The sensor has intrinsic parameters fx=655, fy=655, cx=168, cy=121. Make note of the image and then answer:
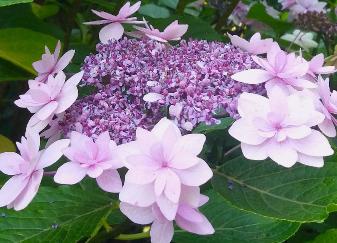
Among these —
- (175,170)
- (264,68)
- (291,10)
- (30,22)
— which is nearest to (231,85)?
(264,68)

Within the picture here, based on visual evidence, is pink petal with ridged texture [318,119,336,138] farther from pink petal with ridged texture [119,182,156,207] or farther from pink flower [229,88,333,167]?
pink petal with ridged texture [119,182,156,207]

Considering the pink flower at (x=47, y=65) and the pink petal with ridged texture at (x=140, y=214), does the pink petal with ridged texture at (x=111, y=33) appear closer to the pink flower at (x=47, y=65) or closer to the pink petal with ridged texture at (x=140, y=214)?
the pink flower at (x=47, y=65)

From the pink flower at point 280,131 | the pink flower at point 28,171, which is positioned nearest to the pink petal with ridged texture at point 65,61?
the pink flower at point 28,171

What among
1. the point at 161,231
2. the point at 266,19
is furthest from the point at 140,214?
the point at 266,19

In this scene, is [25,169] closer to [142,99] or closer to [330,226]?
[142,99]

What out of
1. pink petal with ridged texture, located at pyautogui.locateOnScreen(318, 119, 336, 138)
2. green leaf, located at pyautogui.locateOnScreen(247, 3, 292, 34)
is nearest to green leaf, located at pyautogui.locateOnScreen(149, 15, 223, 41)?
green leaf, located at pyautogui.locateOnScreen(247, 3, 292, 34)

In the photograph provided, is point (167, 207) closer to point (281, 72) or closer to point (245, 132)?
point (245, 132)

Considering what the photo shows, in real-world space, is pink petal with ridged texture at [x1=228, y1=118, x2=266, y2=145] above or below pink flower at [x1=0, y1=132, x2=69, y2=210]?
above
